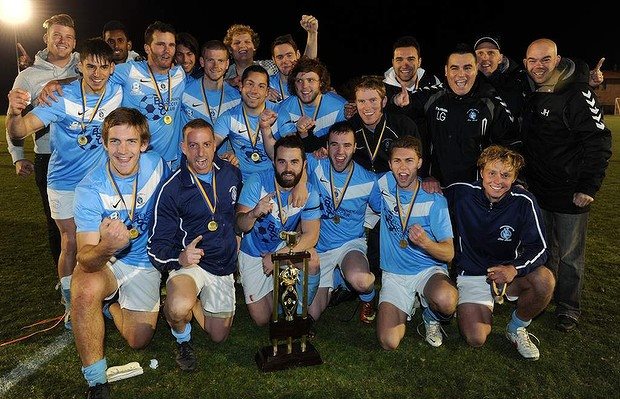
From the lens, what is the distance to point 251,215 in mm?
3789

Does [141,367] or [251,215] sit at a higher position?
[251,215]

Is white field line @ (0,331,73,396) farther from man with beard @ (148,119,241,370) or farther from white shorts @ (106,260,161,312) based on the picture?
man with beard @ (148,119,241,370)

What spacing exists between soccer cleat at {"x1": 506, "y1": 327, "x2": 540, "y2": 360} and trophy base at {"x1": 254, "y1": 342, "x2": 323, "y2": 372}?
1.48 metres

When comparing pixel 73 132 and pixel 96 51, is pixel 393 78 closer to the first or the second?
pixel 96 51

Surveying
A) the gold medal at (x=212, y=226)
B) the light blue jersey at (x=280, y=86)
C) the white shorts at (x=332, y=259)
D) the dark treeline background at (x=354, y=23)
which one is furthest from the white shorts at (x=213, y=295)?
the dark treeline background at (x=354, y=23)

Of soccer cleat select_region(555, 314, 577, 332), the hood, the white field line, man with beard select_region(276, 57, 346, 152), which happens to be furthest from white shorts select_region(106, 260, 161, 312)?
soccer cleat select_region(555, 314, 577, 332)

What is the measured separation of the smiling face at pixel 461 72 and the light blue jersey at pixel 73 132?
2.93m

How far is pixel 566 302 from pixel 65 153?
4336 millimetres

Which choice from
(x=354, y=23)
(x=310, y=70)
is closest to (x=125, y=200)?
(x=310, y=70)

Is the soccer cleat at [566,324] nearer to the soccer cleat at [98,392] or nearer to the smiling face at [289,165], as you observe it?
the smiling face at [289,165]

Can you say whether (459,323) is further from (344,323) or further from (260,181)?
(260,181)

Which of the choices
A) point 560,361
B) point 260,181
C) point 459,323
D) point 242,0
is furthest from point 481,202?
point 242,0

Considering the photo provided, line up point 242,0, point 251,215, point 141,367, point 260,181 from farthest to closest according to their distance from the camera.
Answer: point 242,0
point 260,181
point 251,215
point 141,367

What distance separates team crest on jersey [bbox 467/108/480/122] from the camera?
13.9 feet
